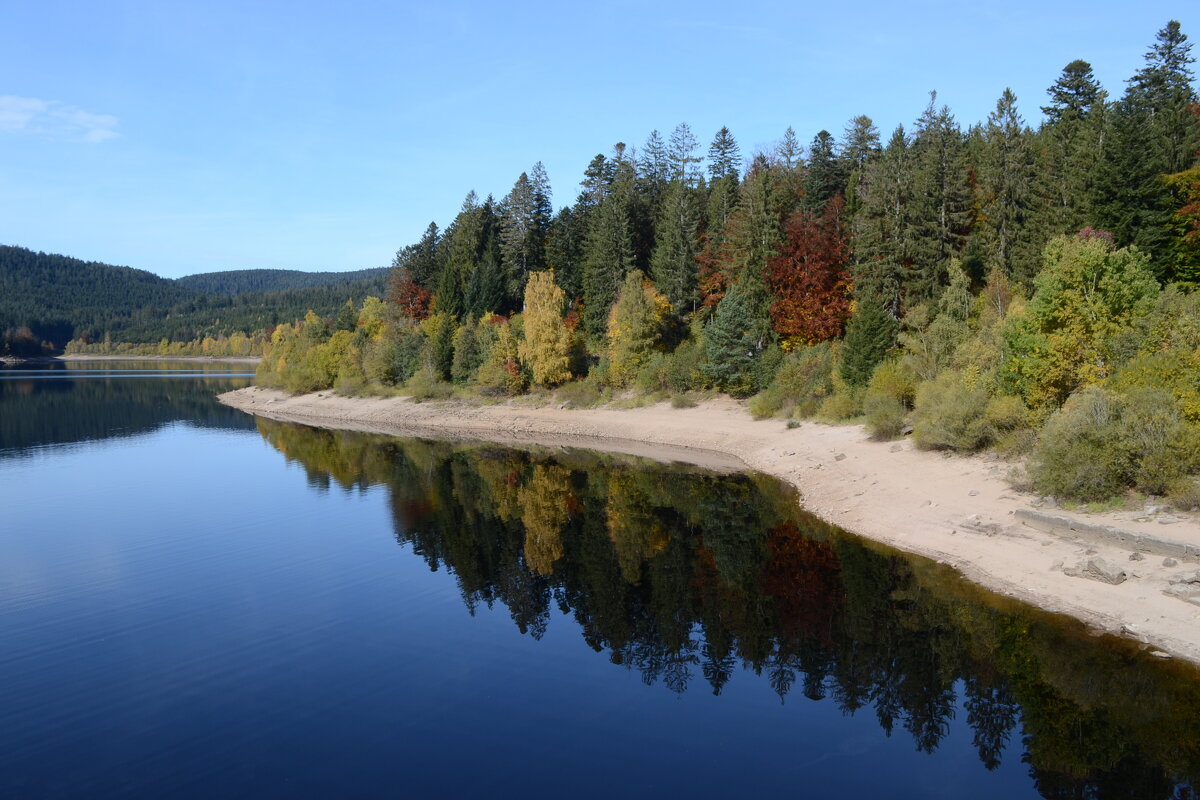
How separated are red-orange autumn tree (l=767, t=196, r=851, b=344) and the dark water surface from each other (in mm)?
22719

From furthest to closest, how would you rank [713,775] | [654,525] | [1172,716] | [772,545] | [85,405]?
1. [85,405]
2. [654,525]
3. [772,545]
4. [1172,716]
5. [713,775]

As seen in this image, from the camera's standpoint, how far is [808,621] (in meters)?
20.0

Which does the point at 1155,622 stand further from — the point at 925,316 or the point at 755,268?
the point at 755,268

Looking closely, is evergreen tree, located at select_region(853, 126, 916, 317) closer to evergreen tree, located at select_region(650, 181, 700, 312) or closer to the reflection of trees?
evergreen tree, located at select_region(650, 181, 700, 312)

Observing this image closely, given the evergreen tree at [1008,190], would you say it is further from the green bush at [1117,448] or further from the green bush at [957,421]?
the green bush at [1117,448]

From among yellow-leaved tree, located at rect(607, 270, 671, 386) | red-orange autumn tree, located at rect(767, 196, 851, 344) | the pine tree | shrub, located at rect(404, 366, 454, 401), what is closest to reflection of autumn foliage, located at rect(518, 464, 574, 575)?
the pine tree

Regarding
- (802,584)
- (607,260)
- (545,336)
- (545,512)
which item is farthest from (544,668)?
(607,260)

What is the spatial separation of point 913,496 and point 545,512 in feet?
47.4

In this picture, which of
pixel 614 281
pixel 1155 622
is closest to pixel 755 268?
pixel 614 281

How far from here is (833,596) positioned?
2144 cm

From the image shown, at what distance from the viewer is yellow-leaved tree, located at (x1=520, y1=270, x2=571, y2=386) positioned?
6372cm

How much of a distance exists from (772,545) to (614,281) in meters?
44.3

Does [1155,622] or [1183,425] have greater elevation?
[1183,425]

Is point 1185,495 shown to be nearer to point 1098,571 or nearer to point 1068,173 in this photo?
point 1098,571
